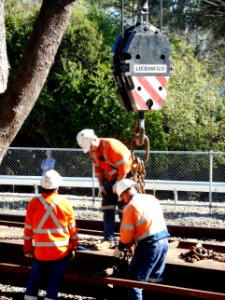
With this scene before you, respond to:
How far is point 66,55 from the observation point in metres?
21.5

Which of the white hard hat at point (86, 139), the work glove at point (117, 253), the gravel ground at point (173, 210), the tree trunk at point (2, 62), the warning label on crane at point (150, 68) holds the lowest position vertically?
the gravel ground at point (173, 210)

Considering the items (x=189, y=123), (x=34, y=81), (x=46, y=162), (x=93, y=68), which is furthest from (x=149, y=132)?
(x=34, y=81)

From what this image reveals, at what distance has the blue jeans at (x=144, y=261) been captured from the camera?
728 cm

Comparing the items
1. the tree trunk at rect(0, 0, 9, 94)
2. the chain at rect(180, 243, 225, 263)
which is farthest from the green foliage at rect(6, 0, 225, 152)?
the chain at rect(180, 243, 225, 263)

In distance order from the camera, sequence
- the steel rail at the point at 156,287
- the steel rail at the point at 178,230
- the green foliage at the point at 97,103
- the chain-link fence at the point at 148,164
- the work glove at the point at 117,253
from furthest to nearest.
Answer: the green foliage at the point at 97,103, the chain-link fence at the point at 148,164, the steel rail at the point at 178,230, the work glove at the point at 117,253, the steel rail at the point at 156,287

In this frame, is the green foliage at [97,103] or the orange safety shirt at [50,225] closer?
the orange safety shirt at [50,225]

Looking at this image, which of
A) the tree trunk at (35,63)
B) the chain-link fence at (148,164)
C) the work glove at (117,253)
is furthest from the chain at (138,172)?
the chain-link fence at (148,164)

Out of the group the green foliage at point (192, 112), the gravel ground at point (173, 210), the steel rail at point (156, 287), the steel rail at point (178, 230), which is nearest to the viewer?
the steel rail at point (156, 287)

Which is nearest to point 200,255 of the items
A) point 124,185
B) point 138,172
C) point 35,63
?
point 138,172

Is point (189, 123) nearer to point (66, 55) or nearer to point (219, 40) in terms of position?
point (66, 55)

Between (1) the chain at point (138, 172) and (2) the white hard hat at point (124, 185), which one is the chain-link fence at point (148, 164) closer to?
(1) the chain at point (138, 172)

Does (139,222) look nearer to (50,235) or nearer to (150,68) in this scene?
(50,235)

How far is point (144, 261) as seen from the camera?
23.9 feet

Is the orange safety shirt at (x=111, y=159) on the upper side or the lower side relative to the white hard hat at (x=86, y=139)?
lower
